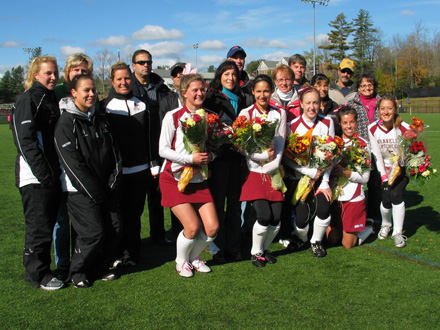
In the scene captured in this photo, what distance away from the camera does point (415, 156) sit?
5.27 m

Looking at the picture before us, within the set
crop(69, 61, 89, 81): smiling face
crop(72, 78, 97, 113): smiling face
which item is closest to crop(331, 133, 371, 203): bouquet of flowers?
crop(72, 78, 97, 113): smiling face

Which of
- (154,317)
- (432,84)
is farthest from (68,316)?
(432,84)

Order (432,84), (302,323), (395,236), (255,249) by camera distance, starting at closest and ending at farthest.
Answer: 1. (302,323)
2. (255,249)
3. (395,236)
4. (432,84)

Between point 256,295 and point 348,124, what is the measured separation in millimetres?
2524

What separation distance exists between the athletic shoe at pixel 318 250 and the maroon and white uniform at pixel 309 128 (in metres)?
0.68

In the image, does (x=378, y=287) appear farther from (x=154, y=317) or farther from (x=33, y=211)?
(x=33, y=211)

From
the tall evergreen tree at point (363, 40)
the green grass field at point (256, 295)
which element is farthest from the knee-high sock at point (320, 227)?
the tall evergreen tree at point (363, 40)

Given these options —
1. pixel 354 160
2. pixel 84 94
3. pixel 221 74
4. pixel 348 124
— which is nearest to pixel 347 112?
pixel 348 124

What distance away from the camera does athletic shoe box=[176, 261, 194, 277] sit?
172 inches

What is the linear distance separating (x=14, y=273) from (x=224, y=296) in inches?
90.0

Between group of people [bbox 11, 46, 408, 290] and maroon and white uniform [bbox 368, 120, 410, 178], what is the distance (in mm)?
16

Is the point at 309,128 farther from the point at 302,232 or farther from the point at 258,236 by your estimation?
the point at 258,236

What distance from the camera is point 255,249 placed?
4.78m

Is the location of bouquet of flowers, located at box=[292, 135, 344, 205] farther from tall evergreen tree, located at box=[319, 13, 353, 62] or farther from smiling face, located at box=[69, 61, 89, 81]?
tall evergreen tree, located at box=[319, 13, 353, 62]
